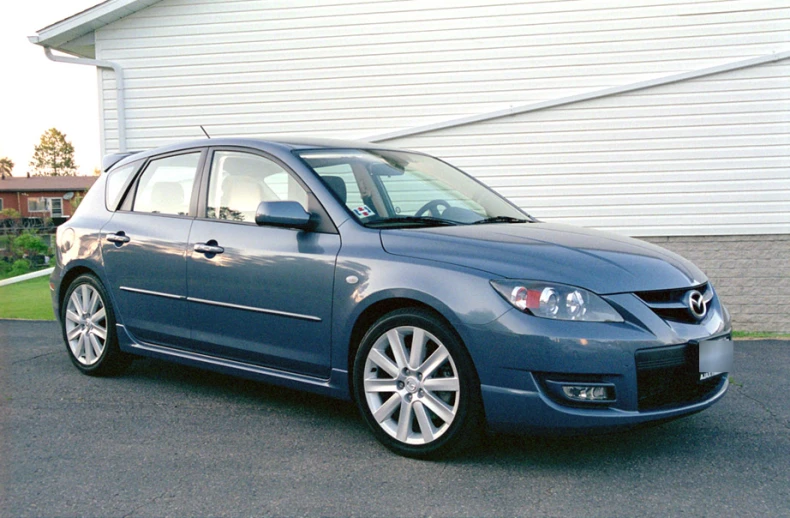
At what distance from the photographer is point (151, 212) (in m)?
5.62

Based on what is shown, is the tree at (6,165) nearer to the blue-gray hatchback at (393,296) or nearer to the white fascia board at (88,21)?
the white fascia board at (88,21)

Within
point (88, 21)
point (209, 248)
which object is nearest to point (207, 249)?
point (209, 248)

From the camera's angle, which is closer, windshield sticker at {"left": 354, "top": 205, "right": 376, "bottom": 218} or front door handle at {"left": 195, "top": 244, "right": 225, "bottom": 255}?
windshield sticker at {"left": 354, "top": 205, "right": 376, "bottom": 218}

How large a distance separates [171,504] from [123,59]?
8.92 meters

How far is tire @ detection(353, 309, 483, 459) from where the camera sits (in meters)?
3.95

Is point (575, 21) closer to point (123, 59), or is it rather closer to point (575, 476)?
point (123, 59)

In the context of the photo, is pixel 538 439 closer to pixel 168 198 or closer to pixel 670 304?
pixel 670 304

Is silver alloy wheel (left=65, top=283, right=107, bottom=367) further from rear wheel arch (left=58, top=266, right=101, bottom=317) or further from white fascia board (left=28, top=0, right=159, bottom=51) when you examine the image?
white fascia board (left=28, top=0, right=159, bottom=51)

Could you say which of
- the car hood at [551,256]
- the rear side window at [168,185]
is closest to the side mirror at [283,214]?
the car hood at [551,256]

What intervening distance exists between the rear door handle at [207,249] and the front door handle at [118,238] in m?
0.79

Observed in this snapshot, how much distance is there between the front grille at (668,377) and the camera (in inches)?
149

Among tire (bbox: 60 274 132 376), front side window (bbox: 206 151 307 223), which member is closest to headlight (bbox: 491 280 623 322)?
front side window (bbox: 206 151 307 223)

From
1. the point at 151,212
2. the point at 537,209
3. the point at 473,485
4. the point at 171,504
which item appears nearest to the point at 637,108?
the point at 537,209

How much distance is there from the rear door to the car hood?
5.18 feet
